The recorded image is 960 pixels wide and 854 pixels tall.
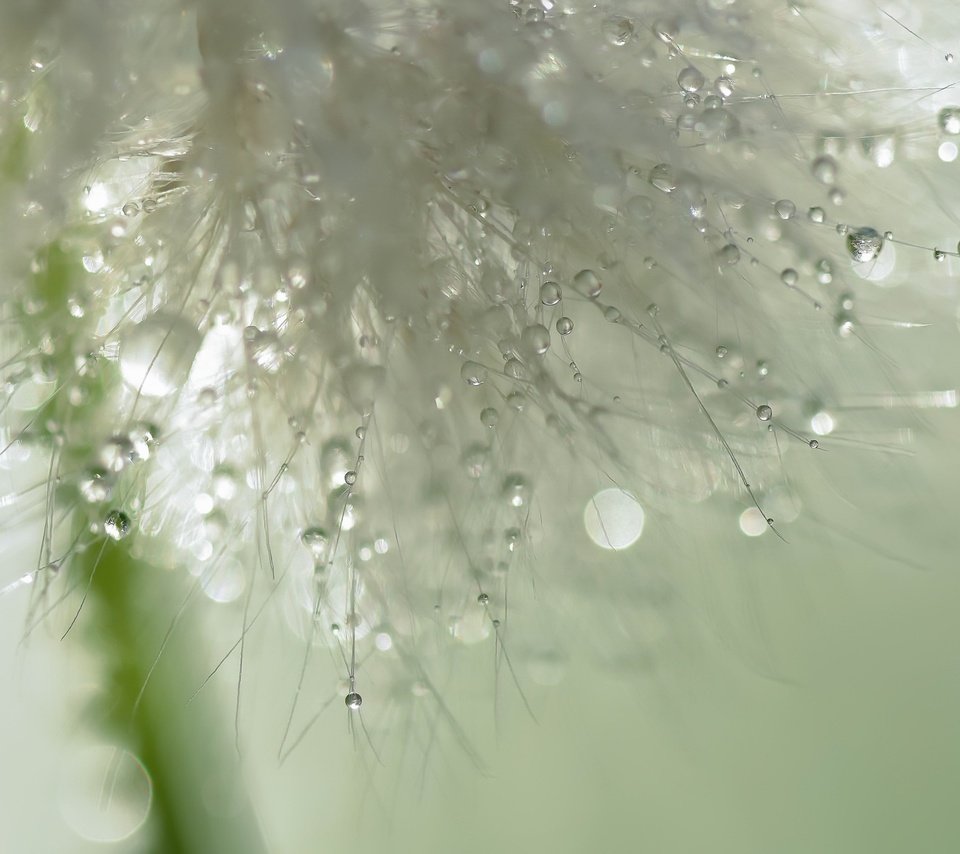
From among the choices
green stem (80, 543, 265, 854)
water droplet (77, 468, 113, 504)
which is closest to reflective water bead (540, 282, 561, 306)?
water droplet (77, 468, 113, 504)

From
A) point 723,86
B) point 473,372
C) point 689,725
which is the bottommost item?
point 689,725

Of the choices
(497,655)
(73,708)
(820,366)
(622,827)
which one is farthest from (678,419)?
(73,708)

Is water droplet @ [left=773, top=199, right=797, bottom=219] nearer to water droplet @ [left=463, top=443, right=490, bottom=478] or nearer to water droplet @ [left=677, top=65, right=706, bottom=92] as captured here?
water droplet @ [left=677, top=65, right=706, bottom=92]

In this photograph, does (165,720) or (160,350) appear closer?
(160,350)

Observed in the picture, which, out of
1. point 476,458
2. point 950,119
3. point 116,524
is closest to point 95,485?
point 116,524

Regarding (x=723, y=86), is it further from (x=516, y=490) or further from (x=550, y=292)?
(x=516, y=490)

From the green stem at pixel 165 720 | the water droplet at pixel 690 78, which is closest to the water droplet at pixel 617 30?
the water droplet at pixel 690 78

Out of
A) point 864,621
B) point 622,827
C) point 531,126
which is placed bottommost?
point 622,827

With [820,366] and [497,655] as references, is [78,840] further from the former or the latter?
[820,366]
